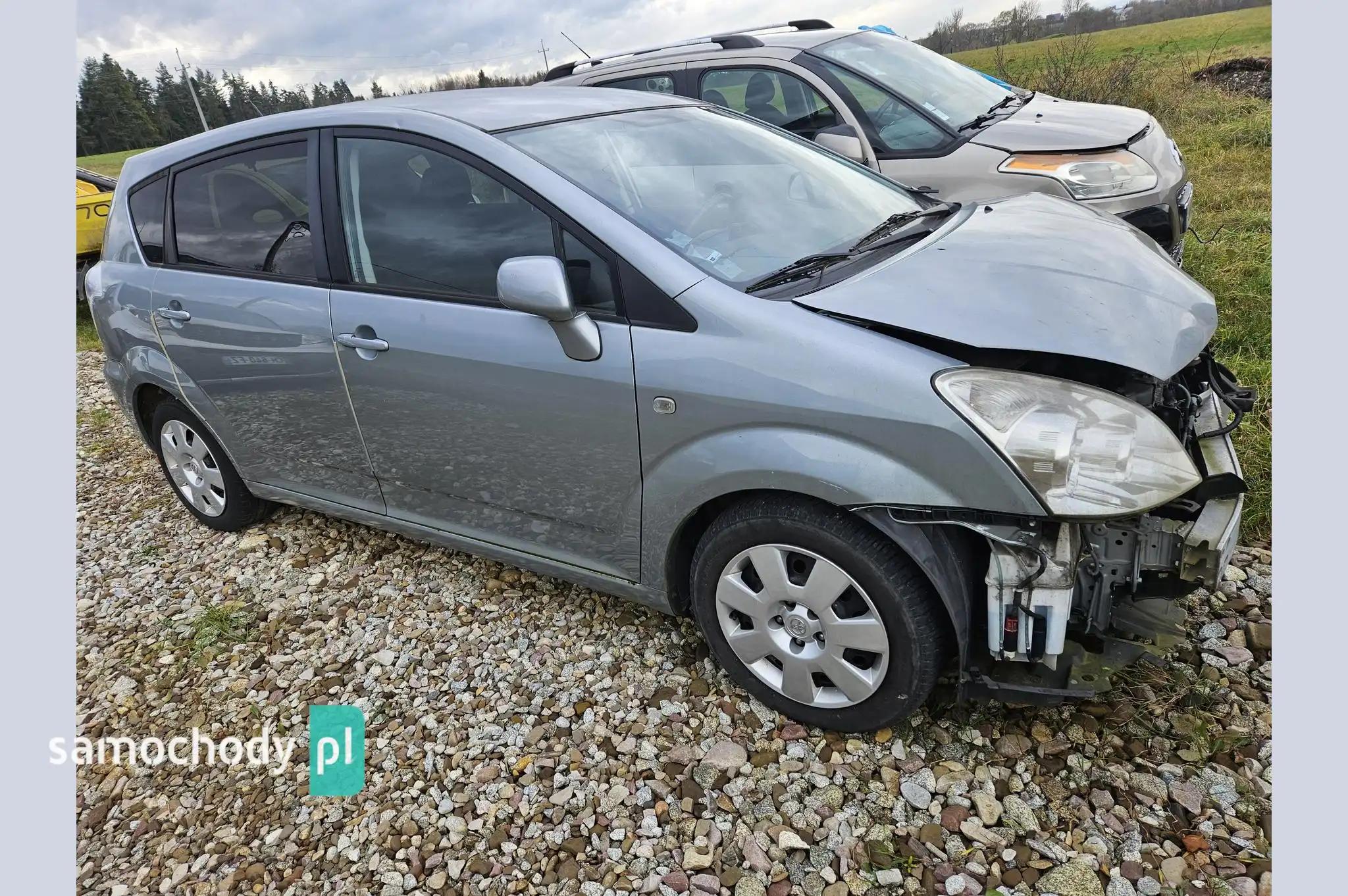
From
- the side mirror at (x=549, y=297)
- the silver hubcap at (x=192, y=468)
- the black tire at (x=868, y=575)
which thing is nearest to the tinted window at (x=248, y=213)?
the silver hubcap at (x=192, y=468)

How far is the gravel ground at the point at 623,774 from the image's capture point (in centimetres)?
211

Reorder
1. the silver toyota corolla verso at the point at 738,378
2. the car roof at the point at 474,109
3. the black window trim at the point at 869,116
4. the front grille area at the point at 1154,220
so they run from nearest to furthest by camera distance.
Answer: the silver toyota corolla verso at the point at 738,378, the car roof at the point at 474,109, the front grille area at the point at 1154,220, the black window trim at the point at 869,116

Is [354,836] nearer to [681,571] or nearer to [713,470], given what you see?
[681,571]

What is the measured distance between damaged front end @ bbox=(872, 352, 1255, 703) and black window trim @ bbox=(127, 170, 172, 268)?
11.0 ft

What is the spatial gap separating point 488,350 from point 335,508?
136 cm

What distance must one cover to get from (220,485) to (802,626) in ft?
10.2

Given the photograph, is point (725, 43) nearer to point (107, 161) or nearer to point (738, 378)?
point (738, 378)

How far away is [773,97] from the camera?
5.58 metres

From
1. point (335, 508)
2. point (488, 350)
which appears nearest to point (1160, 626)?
point (488, 350)

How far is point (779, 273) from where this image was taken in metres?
2.42

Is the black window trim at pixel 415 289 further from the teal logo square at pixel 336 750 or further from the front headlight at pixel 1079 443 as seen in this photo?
the teal logo square at pixel 336 750

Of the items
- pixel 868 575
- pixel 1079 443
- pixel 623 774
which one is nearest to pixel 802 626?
pixel 868 575

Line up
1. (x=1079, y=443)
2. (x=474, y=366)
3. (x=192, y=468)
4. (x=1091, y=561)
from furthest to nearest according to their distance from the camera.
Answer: (x=192, y=468)
(x=474, y=366)
(x=1091, y=561)
(x=1079, y=443)

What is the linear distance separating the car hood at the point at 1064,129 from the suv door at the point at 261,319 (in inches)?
152
